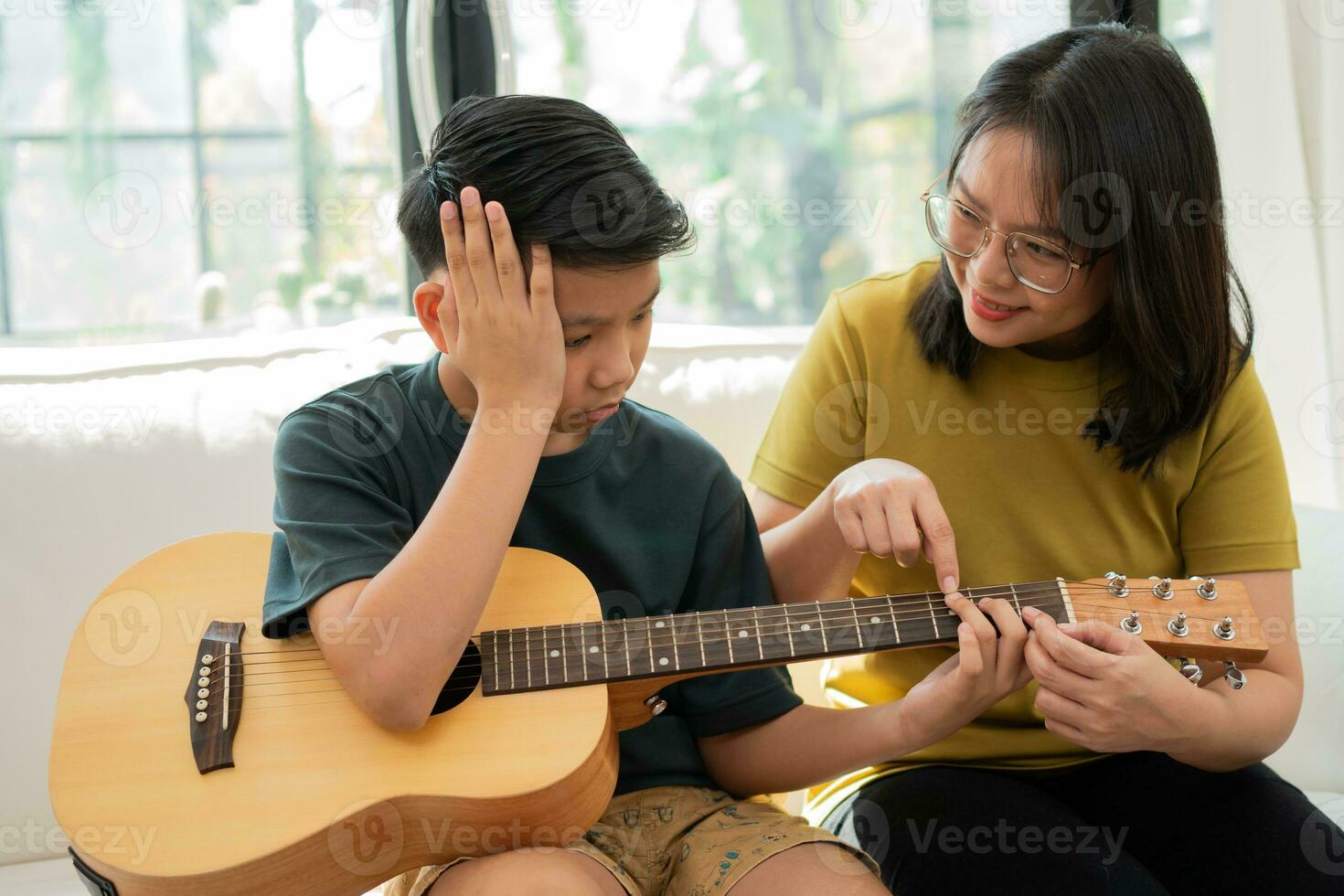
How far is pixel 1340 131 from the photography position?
2.07 metres

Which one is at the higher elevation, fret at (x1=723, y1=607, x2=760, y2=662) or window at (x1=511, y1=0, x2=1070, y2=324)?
window at (x1=511, y1=0, x2=1070, y2=324)

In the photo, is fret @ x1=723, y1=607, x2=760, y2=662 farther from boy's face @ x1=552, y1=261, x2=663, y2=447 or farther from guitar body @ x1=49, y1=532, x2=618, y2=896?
boy's face @ x1=552, y1=261, x2=663, y2=447

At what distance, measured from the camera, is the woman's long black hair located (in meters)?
1.16

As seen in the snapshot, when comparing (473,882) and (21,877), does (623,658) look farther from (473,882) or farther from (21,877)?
(21,877)

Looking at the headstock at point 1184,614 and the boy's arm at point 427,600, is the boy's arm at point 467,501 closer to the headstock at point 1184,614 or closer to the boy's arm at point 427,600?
the boy's arm at point 427,600

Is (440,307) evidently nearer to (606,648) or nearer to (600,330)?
(600,330)

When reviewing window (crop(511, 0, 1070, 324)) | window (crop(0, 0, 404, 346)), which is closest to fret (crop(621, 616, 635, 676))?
window (crop(0, 0, 404, 346))

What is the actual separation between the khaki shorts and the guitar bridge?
0.23m

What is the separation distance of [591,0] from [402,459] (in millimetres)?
1944

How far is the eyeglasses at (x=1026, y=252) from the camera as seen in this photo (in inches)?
46.2

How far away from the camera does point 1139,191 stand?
3.86ft

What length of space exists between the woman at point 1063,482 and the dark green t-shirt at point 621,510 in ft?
0.34

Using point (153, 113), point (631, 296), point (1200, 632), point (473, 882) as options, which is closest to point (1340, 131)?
point (1200, 632)

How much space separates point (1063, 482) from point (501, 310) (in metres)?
0.73
